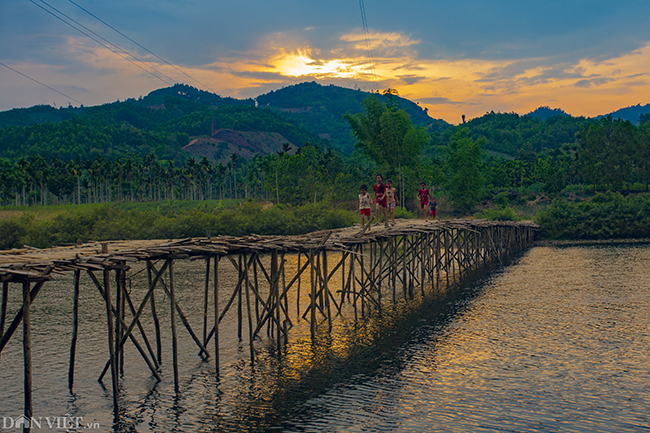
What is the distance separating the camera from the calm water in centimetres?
1167

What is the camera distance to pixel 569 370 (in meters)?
14.5

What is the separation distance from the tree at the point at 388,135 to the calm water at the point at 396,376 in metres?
53.9

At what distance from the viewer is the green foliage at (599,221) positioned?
5456 centimetres

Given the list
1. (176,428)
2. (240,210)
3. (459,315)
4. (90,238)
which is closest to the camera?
(176,428)

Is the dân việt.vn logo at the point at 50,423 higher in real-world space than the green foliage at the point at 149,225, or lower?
lower

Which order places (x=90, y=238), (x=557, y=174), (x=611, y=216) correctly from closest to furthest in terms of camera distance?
(x=90, y=238), (x=611, y=216), (x=557, y=174)

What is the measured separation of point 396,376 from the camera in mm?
14336

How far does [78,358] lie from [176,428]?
6383mm

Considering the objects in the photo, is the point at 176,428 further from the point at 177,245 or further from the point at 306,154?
the point at 306,154

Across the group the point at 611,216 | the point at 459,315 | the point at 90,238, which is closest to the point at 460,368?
the point at 459,315

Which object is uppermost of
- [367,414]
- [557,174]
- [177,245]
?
[557,174]

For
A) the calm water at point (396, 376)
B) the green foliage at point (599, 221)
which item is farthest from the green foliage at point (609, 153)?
the calm water at point (396, 376)

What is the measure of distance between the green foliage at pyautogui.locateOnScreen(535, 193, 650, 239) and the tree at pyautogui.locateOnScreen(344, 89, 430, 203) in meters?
22.6

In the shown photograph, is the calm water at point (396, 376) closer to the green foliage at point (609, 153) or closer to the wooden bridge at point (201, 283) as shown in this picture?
the wooden bridge at point (201, 283)
